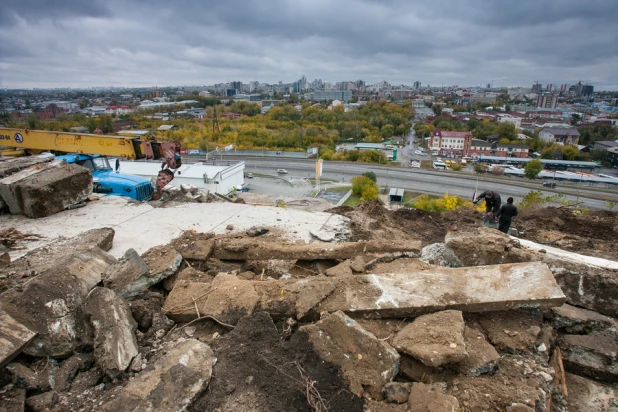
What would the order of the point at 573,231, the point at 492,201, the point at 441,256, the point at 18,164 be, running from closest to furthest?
the point at 441,256 → the point at 492,201 → the point at 18,164 → the point at 573,231

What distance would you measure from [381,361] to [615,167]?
179ft

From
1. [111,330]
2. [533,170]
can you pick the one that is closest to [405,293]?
[111,330]

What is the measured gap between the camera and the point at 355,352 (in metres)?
2.71

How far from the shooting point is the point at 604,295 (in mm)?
3539

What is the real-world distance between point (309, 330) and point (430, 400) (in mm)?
1089

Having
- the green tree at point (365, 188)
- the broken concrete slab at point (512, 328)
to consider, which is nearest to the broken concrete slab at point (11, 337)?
the broken concrete slab at point (512, 328)

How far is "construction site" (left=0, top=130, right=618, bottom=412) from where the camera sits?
98.5 inches

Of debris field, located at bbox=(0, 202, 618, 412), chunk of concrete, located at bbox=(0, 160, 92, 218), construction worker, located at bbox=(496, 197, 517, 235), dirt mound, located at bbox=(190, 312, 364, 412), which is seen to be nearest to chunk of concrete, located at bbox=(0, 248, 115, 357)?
debris field, located at bbox=(0, 202, 618, 412)

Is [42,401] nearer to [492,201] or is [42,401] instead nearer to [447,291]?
[447,291]

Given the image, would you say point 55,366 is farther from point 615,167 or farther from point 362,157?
point 615,167

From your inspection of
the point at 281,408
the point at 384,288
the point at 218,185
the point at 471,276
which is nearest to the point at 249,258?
the point at 384,288

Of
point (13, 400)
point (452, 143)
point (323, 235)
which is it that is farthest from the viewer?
point (452, 143)

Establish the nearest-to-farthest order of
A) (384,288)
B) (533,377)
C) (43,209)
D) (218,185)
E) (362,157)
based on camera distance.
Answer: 1. (533,377)
2. (384,288)
3. (43,209)
4. (218,185)
5. (362,157)

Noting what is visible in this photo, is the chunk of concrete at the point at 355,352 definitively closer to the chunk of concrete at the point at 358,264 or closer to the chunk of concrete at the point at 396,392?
the chunk of concrete at the point at 396,392
